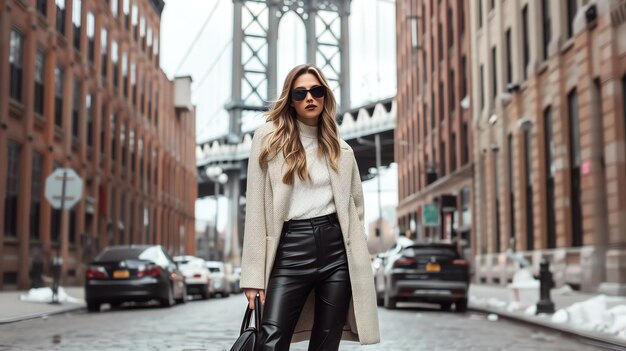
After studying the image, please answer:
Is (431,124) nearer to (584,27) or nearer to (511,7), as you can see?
(511,7)

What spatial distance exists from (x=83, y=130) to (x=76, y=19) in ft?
12.5

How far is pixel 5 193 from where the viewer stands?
22859 millimetres

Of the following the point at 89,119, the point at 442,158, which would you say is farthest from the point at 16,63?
the point at 442,158

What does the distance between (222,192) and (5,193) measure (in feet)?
214

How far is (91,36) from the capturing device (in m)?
32.8

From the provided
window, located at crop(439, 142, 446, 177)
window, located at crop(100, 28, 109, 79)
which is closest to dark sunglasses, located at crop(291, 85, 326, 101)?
window, located at crop(100, 28, 109, 79)

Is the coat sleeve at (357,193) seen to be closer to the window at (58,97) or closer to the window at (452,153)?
the window at (58,97)

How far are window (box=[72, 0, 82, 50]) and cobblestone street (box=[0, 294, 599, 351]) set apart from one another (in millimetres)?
17170

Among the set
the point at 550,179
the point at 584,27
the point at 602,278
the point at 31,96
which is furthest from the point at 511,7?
the point at 31,96

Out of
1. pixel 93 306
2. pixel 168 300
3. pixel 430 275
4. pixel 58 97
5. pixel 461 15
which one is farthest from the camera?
pixel 461 15

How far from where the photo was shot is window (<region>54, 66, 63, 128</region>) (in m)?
27.7

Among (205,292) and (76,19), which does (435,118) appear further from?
(205,292)

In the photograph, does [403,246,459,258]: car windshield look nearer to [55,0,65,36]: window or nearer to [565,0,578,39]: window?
[565,0,578,39]: window

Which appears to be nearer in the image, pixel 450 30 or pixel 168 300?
pixel 168 300
